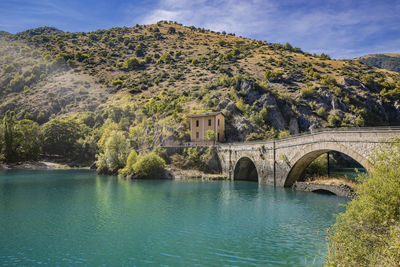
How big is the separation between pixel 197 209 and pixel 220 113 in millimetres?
42200

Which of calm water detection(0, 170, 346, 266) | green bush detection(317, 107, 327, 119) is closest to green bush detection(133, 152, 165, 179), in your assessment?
calm water detection(0, 170, 346, 266)

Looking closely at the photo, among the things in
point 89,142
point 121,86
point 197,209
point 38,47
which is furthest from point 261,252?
point 38,47

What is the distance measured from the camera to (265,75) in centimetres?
9994

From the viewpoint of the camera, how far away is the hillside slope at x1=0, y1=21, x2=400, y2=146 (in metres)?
78.0

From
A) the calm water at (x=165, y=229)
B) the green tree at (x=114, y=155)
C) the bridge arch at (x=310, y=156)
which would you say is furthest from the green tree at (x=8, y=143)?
the bridge arch at (x=310, y=156)

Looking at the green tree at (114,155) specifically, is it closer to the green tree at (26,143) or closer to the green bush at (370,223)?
the green tree at (26,143)

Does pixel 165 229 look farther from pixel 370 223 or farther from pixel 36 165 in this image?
pixel 36 165

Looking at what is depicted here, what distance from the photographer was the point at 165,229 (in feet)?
67.7

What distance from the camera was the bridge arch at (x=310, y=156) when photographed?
88.0 ft

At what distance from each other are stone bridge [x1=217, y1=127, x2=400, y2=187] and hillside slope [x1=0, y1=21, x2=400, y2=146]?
1372 cm

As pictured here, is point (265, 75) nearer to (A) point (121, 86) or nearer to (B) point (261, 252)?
(A) point (121, 86)

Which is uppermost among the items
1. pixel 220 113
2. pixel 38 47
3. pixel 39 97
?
pixel 38 47

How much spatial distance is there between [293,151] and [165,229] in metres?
23.4

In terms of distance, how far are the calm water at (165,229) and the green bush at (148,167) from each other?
19.9 metres
